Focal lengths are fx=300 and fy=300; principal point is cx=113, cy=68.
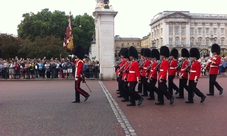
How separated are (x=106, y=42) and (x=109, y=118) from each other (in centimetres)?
1156

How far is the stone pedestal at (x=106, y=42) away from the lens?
18141 mm

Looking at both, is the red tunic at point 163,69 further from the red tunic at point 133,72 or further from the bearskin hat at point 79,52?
the bearskin hat at point 79,52

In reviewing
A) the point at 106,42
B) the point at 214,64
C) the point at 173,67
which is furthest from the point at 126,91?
the point at 106,42

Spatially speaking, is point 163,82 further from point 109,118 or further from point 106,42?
point 106,42

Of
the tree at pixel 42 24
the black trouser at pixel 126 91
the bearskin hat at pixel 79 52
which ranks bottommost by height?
the black trouser at pixel 126 91

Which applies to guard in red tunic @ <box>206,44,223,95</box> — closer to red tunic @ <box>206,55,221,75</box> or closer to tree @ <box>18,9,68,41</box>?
red tunic @ <box>206,55,221,75</box>

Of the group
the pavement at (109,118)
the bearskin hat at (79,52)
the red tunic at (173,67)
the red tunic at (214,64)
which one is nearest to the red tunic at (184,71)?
the red tunic at (173,67)

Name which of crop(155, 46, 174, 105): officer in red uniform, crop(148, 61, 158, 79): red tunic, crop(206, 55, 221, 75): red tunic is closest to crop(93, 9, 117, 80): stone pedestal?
crop(206, 55, 221, 75): red tunic

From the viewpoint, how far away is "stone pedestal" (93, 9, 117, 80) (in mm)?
18141

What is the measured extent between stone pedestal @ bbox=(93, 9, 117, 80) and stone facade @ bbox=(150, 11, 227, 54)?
78.6 m

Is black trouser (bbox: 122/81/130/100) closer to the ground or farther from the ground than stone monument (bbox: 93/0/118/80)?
closer to the ground

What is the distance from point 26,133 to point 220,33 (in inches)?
4127

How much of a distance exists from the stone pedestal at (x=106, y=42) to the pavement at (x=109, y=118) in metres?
8.38

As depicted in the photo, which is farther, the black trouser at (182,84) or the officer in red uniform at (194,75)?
the black trouser at (182,84)
